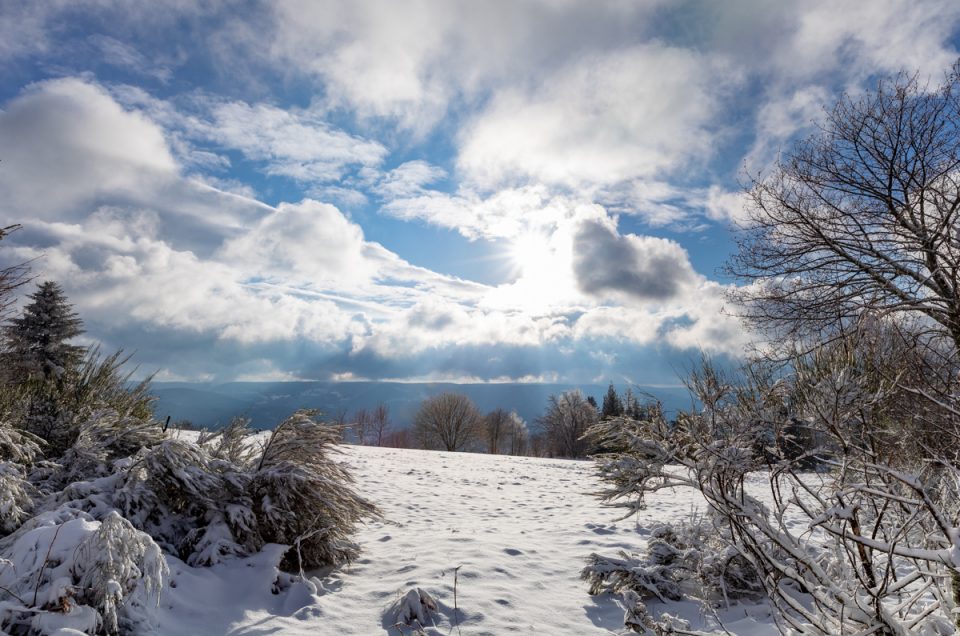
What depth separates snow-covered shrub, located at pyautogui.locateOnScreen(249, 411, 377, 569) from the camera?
4.83m

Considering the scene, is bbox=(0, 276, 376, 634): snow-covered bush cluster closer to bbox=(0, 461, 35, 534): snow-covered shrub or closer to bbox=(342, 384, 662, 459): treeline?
bbox=(0, 461, 35, 534): snow-covered shrub

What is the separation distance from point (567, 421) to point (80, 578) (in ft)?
156

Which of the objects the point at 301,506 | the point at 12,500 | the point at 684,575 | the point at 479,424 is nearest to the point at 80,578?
the point at 12,500

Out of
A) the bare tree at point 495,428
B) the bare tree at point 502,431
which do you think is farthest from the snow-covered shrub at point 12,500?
the bare tree at point 495,428

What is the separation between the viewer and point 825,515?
7.48ft

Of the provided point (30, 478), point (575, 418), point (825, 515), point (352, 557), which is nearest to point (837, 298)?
point (825, 515)

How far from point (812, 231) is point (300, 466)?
29.5ft

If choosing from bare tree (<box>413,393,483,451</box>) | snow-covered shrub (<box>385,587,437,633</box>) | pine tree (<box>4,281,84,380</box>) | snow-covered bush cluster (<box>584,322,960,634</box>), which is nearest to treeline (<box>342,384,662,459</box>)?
bare tree (<box>413,393,483,451</box>)

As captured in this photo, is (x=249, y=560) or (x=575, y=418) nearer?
(x=249, y=560)

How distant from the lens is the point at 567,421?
1901 inches

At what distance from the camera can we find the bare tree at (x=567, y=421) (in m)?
45.6

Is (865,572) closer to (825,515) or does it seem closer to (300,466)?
(825,515)

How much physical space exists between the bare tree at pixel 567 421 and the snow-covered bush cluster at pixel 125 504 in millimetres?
41269

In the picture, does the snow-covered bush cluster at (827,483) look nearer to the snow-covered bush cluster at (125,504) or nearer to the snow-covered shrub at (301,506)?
the snow-covered shrub at (301,506)
